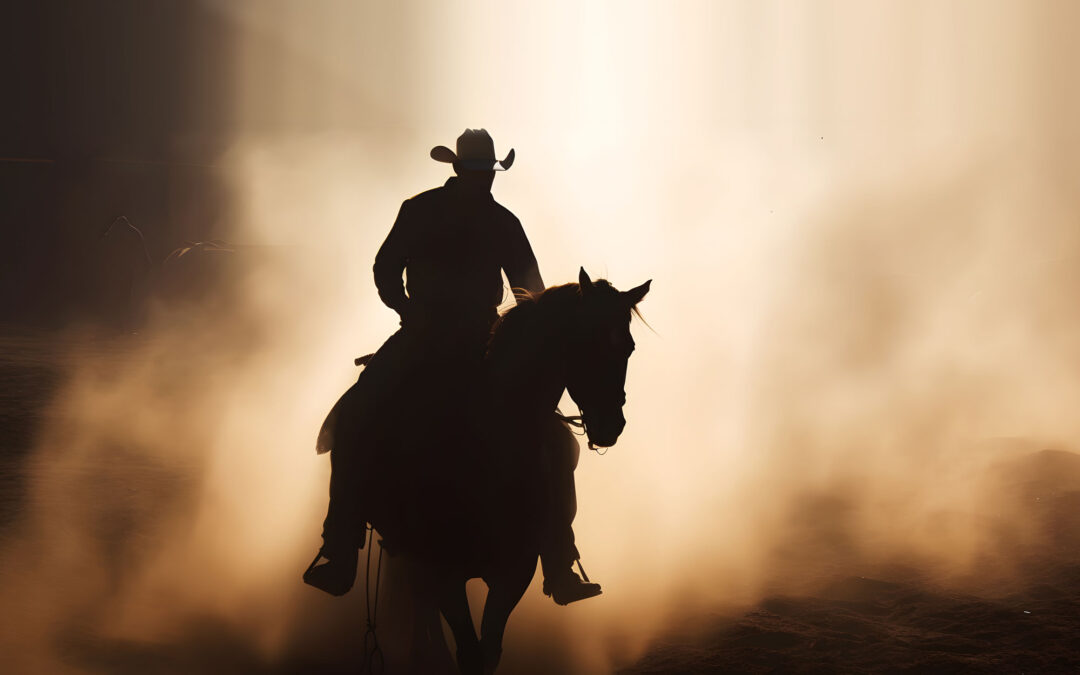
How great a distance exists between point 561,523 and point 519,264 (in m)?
1.41

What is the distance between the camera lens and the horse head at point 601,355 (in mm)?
4094

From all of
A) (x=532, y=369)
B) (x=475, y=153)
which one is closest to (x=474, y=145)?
(x=475, y=153)

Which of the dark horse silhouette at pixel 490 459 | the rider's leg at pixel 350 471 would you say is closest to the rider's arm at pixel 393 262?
the rider's leg at pixel 350 471

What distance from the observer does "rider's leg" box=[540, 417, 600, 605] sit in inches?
196

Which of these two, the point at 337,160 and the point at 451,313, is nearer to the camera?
the point at 451,313

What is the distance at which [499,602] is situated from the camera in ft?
15.7

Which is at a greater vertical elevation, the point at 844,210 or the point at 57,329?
the point at 844,210

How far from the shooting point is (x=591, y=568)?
9438 mm

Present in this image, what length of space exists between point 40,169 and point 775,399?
119 feet

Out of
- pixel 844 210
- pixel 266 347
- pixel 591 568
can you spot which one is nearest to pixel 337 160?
pixel 844 210

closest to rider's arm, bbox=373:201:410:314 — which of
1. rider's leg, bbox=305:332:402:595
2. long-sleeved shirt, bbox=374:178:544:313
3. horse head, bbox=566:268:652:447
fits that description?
long-sleeved shirt, bbox=374:178:544:313

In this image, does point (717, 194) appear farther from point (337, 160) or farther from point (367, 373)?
point (337, 160)

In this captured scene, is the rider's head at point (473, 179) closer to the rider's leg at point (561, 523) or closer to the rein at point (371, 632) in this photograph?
the rider's leg at point (561, 523)

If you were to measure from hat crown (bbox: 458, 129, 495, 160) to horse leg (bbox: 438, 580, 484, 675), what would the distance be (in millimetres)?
2272
